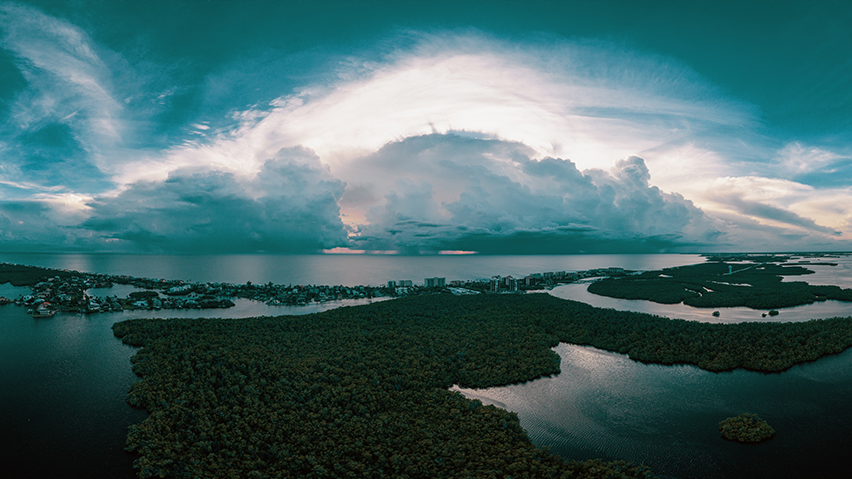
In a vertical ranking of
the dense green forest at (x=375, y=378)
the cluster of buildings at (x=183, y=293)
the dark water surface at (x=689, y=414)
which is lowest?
the dark water surface at (x=689, y=414)

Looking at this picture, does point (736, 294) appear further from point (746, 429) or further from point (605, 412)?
point (605, 412)

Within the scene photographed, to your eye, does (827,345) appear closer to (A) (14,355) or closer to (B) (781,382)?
(B) (781,382)

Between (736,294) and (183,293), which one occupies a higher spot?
(183,293)

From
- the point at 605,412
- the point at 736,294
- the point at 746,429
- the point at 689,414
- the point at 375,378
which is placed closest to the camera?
the point at 746,429

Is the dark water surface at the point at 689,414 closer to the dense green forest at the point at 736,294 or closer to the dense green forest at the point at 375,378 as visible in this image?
the dense green forest at the point at 375,378

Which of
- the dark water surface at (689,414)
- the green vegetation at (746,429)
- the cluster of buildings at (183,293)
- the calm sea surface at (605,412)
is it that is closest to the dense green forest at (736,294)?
the cluster of buildings at (183,293)

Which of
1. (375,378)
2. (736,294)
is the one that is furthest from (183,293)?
(736,294)
